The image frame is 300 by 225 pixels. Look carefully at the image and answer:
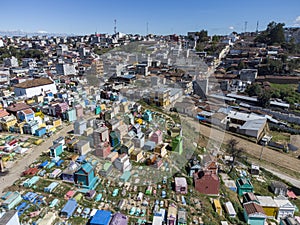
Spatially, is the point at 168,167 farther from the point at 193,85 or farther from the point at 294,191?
the point at 193,85

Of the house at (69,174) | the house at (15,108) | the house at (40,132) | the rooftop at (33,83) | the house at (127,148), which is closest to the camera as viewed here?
the house at (69,174)

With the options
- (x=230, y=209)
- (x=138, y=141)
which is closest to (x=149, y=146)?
(x=138, y=141)

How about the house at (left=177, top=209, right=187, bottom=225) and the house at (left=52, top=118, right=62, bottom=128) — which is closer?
the house at (left=177, top=209, right=187, bottom=225)

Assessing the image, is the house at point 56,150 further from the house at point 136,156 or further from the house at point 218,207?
Answer: the house at point 218,207

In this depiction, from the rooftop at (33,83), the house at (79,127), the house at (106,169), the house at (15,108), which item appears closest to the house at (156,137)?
the house at (106,169)

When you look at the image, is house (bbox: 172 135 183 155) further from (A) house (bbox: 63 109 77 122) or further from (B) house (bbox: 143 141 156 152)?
(A) house (bbox: 63 109 77 122)

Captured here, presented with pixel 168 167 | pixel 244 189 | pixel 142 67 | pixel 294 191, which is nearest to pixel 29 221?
pixel 168 167

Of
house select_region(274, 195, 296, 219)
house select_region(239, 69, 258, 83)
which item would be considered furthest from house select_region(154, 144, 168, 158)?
house select_region(239, 69, 258, 83)
